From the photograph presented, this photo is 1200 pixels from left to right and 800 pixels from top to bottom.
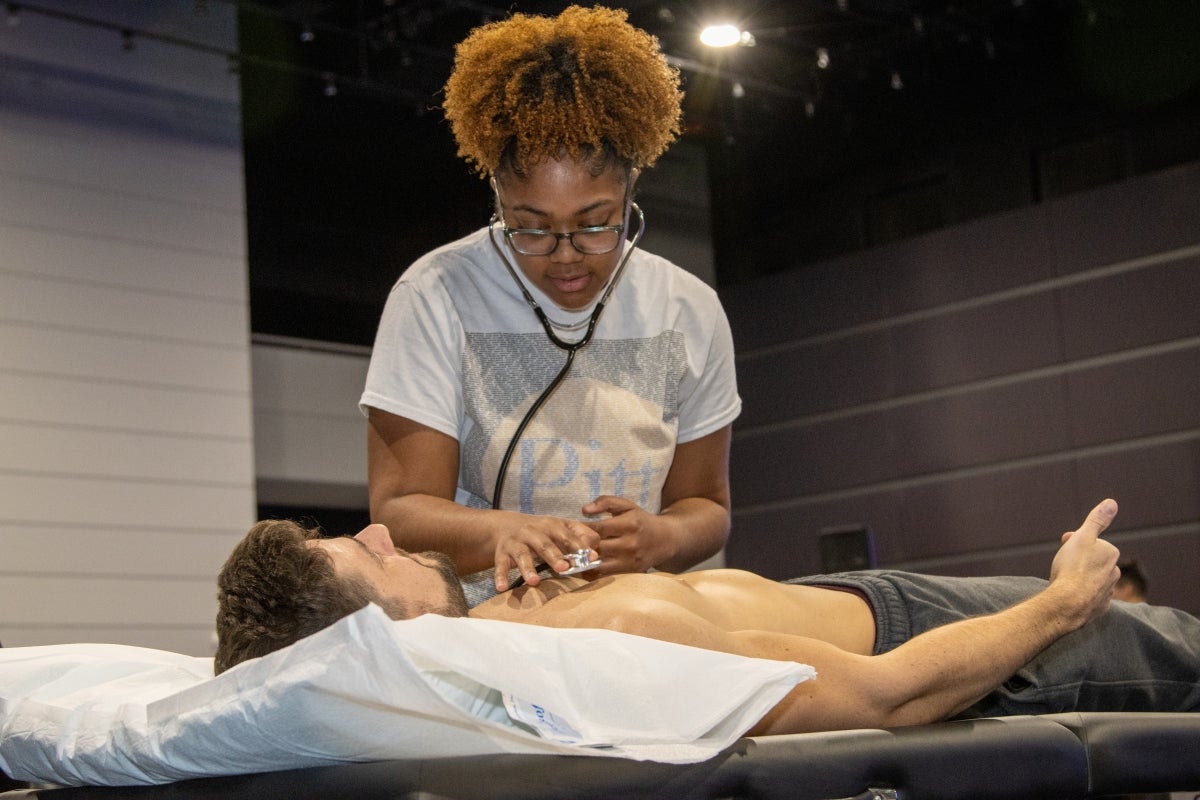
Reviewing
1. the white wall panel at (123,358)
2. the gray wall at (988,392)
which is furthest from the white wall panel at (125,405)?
the gray wall at (988,392)

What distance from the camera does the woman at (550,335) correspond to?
170cm

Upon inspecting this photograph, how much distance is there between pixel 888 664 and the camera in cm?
138

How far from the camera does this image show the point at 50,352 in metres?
5.23

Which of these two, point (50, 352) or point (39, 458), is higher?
point (50, 352)

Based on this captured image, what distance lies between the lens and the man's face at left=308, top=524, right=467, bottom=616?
1463 mm

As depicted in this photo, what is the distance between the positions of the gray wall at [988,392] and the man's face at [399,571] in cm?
483

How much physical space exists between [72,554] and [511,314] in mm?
3809

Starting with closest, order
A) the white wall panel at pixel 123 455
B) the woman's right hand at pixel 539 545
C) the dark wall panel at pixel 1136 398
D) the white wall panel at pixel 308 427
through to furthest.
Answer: the woman's right hand at pixel 539 545
the white wall panel at pixel 123 455
the dark wall panel at pixel 1136 398
the white wall panel at pixel 308 427

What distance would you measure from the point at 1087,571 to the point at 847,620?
293 millimetres

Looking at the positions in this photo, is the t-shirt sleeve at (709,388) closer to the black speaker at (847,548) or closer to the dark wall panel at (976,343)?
the black speaker at (847,548)

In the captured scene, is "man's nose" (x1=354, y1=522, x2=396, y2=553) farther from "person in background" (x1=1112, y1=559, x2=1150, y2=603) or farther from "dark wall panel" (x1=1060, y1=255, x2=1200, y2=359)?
"dark wall panel" (x1=1060, y1=255, x2=1200, y2=359)

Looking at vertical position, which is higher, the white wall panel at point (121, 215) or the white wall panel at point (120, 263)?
the white wall panel at point (121, 215)

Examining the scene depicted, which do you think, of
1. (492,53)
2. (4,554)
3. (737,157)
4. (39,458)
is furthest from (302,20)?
(492,53)

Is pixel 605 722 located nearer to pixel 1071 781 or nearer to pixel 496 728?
pixel 496 728
